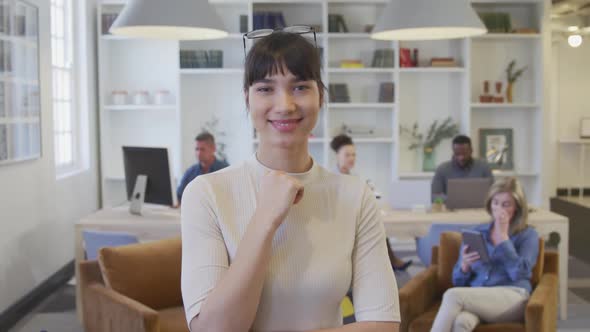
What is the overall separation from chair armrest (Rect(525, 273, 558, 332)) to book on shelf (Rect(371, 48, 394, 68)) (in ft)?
14.2

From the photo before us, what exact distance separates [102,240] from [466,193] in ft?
8.97

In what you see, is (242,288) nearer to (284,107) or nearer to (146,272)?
(284,107)

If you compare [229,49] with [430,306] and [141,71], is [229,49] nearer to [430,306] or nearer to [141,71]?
[141,71]

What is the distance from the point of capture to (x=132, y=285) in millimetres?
4152

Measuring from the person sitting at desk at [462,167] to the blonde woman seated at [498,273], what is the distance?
2572mm

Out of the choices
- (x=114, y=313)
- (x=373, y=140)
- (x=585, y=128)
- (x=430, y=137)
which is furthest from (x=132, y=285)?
(x=585, y=128)

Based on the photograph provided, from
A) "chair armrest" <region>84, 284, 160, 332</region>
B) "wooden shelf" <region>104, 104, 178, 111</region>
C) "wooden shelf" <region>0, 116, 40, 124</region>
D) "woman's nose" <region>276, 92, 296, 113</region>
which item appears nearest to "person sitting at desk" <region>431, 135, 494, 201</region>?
"wooden shelf" <region>104, 104, 178, 111</region>

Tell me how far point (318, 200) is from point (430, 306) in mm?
3147

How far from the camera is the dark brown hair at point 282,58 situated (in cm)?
138

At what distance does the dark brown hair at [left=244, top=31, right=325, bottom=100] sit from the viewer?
138 cm

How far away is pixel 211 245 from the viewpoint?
134 cm

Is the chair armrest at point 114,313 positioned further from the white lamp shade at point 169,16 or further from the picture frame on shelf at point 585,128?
the picture frame on shelf at point 585,128

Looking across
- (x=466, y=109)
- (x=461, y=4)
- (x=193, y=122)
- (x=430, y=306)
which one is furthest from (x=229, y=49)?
(x=430, y=306)

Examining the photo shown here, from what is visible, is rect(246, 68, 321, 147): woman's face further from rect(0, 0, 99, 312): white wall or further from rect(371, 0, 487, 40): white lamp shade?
rect(0, 0, 99, 312): white wall
